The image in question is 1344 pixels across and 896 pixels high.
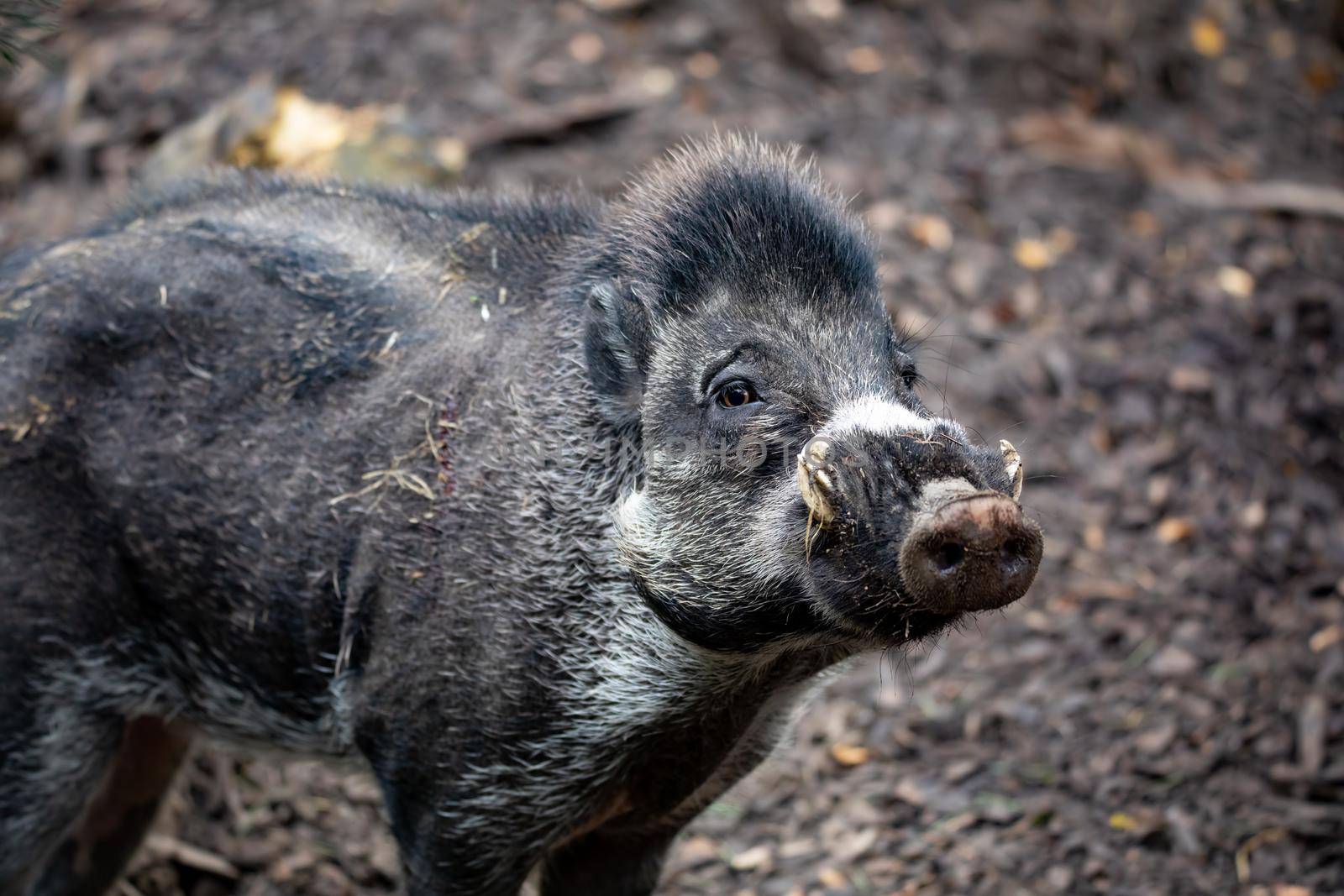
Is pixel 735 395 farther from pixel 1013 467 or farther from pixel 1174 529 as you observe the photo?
pixel 1174 529

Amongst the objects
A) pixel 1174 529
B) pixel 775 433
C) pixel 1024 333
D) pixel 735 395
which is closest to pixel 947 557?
pixel 775 433

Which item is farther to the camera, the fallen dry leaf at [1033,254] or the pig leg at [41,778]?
the fallen dry leaf at [1033,254]

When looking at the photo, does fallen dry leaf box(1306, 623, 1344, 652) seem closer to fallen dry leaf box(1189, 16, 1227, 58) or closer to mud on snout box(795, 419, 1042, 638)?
mud on snout box(795, 419, 1042, 638)

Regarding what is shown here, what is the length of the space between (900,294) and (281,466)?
15.5 ft

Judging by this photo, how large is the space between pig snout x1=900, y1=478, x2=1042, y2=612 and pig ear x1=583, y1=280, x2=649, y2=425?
1.19m

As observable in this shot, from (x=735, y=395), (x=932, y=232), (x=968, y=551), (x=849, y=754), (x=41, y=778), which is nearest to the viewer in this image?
(x=968, y=551)

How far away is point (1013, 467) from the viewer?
3.43 meters

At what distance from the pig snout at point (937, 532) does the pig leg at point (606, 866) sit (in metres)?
1.89

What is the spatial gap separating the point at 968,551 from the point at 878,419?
21.3 inches

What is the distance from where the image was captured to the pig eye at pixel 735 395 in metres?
3.76

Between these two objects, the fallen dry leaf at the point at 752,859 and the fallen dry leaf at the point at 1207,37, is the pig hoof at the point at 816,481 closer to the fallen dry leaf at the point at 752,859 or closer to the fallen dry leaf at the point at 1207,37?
the fallen dry leaf at the point at 752,859

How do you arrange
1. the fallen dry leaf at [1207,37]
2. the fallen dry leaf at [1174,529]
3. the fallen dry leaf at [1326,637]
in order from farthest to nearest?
the fallen dry leaf at [1207,37], the fallen dry leaf at [1174,529], the fallen dry leaf at [1326,637]

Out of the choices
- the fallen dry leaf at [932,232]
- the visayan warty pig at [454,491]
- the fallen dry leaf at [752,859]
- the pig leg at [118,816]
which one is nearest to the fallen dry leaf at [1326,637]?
the fallen dry leaf at [752,859]

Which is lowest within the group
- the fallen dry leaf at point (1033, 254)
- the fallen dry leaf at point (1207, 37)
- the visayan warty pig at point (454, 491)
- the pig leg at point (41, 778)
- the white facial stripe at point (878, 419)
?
Result: the fallen dry leaf at point (1207, 37)
